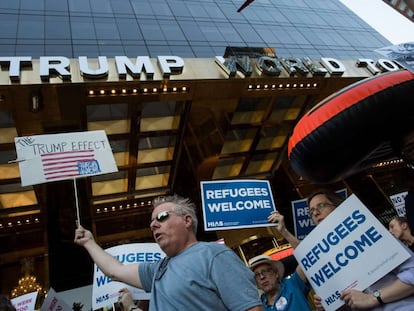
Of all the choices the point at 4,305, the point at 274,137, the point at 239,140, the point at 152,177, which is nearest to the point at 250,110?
the point at 239,140

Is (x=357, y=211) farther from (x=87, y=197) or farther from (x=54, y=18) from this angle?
(x=54, y=18)

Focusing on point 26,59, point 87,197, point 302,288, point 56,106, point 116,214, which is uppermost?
point 302,288

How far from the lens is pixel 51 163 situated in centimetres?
388

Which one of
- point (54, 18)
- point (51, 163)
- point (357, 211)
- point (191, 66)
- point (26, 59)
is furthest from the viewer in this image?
point (54, 18)

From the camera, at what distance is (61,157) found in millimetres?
4004

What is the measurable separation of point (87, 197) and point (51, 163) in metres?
8.73

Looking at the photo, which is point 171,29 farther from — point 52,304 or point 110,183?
point 52,304

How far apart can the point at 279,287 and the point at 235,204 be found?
1676 mm

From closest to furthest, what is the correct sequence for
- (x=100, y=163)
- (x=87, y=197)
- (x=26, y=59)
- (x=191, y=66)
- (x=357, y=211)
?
1. (x=357, y=211)
2. (x=100, y=163)
3. (x=26, y=59)
4. (x=191, y=66)
5. (x=87, y=197)

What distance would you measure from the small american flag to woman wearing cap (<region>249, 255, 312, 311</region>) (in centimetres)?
224

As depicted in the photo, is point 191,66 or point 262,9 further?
point 262,9

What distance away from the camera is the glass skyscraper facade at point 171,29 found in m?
15.0

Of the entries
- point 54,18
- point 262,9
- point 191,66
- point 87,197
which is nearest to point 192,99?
point 191,66

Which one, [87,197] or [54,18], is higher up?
[54,18]
